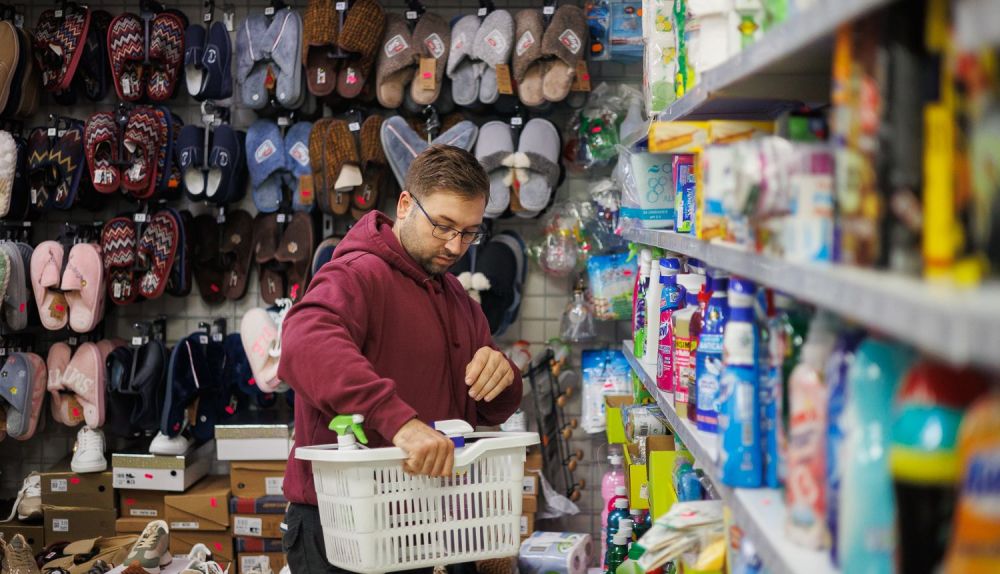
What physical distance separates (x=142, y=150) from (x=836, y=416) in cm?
437

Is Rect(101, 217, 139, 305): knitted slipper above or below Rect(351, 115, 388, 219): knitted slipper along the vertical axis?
below

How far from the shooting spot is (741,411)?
1.62m

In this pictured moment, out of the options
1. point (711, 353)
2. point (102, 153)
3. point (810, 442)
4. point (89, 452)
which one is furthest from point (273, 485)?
point (810, 442)

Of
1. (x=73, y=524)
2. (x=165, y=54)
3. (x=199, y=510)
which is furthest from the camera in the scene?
(x=165, y=54)

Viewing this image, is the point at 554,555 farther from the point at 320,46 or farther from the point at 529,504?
the point at 320,46

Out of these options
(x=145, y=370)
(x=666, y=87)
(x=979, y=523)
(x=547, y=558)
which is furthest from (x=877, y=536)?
(x=145, y=370)

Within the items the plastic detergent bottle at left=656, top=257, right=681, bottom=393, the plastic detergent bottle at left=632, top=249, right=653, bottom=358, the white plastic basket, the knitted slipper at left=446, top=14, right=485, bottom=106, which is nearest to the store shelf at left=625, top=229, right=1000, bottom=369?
the white plastic basket

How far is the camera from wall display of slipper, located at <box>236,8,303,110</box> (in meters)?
4.90

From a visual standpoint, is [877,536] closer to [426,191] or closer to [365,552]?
[365,552]

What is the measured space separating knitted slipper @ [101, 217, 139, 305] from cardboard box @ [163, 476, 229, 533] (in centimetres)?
107

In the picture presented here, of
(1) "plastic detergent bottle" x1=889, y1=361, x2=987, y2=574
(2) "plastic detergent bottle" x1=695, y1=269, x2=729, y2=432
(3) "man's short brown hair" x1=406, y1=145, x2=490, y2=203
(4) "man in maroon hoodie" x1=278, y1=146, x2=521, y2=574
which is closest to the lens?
(1) "plastic detergent bottle" x1=889, y1=361, x2=987, y2=574

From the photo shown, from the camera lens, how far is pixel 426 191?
257 cm

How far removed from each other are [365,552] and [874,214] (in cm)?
143

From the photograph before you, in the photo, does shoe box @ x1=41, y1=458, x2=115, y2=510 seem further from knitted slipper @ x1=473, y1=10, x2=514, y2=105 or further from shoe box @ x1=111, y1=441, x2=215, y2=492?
knitted slipper @ x1=473, y1=10, x2=514, y2=105
